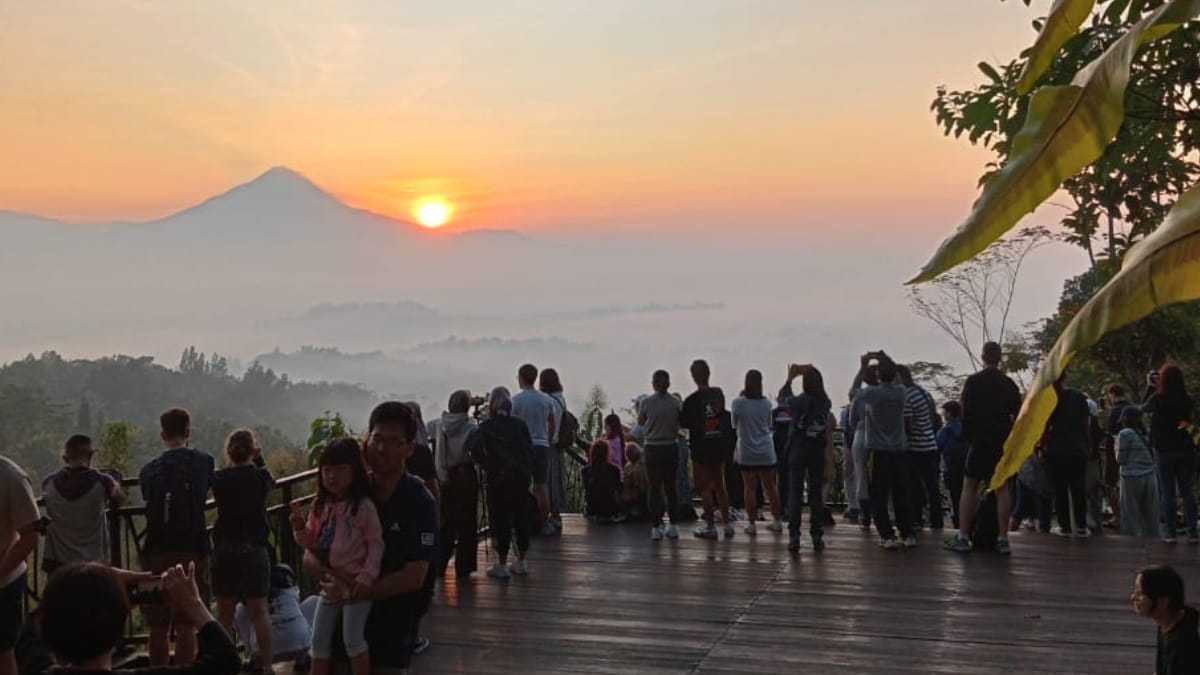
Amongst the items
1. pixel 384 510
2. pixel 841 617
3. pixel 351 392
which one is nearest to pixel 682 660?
pixel 841 617

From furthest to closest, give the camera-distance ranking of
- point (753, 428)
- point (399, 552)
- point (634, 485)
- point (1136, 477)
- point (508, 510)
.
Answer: point (634, 485) → point (753, 428) → point (1136, 477) → point (508, 510) → point (399, 552)

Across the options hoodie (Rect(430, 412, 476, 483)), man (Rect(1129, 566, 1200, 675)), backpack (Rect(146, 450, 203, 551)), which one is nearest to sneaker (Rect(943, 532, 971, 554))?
hoodie (Rect(430, 412, 476, 483))

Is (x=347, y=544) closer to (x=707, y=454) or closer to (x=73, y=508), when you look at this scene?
(x=73, y=508)

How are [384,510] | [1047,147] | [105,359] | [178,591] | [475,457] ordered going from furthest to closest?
[105,359] < [475,457] < [384,510] < [178,591] < [1047,147]

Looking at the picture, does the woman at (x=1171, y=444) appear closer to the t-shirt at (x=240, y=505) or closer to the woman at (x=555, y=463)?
the woman at (x=555, y=463)

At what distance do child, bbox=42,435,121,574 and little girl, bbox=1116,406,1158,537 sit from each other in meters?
8.33

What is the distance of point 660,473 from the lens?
33.3 ft

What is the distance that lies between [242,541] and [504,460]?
2564 millimetres

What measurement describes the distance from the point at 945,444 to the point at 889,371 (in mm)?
1486

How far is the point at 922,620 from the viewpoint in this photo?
7.55 m

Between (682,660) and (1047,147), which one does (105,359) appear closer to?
(682,660)

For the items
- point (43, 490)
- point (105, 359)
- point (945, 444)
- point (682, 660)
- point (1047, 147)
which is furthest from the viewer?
point (105, 359)

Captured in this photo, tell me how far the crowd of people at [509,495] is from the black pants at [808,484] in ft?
0.07

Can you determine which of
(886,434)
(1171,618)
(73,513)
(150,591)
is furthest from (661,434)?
(150,591)
